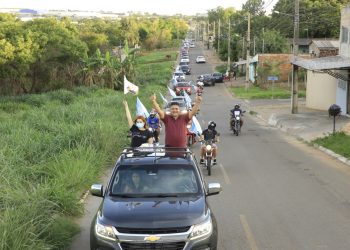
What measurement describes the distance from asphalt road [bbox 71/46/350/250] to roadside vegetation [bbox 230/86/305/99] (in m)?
27.6

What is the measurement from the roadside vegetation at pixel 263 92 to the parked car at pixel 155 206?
1660 inches

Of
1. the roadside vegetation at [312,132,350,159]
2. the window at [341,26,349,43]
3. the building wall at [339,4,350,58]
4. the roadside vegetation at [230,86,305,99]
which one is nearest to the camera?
the roadside vegetation at [312,132,350,159]

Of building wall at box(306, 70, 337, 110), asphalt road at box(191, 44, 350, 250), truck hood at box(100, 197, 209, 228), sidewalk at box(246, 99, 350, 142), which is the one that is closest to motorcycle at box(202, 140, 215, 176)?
asphalt road at box(191, 44, 350, 250)

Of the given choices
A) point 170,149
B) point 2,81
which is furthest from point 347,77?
point 2,81

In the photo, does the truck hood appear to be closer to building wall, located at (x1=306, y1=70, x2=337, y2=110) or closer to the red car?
building wall, located at (x1=306, y1=70, x2=337, y2=110)

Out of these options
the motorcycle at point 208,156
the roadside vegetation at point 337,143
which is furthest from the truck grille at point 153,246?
the roadside vegetation at point 337,143

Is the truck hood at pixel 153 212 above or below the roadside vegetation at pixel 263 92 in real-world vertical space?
above

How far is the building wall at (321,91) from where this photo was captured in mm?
35406

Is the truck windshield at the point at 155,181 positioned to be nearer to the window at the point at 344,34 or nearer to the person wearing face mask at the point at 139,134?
the person wearing face mask at the point at 139,134

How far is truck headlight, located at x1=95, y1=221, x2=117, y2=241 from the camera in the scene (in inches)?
275

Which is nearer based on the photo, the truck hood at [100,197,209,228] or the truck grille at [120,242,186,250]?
the truck grille at [120,242,186,250]

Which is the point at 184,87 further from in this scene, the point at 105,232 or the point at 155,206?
the point at 105,232

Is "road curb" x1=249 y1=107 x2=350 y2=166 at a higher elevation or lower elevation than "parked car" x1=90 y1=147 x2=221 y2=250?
lower

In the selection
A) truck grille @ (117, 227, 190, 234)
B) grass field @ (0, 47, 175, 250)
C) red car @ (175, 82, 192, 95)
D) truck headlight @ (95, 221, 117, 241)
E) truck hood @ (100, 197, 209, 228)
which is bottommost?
red car @ (175, 82, 192, 95)
